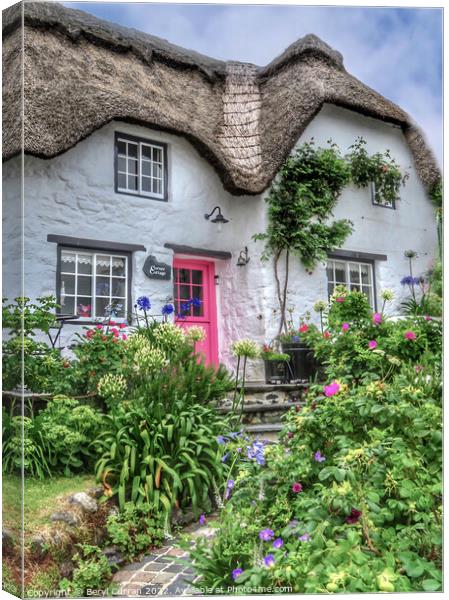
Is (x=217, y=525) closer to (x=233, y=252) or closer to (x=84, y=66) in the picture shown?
(x=233, y=252)

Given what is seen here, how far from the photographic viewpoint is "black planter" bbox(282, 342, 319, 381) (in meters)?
3.23

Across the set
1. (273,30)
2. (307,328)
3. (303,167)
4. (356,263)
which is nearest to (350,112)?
(303,167)

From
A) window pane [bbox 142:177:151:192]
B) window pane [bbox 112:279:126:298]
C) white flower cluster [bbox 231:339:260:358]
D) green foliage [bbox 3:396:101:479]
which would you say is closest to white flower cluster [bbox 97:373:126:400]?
green foliage [bbox 3:396:101:479]

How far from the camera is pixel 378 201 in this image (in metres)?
3.46

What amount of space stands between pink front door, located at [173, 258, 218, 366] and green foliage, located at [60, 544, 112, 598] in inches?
49.4

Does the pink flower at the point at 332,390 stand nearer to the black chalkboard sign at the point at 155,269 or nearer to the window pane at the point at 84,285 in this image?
the black chalkboard sign at the point at 155,269

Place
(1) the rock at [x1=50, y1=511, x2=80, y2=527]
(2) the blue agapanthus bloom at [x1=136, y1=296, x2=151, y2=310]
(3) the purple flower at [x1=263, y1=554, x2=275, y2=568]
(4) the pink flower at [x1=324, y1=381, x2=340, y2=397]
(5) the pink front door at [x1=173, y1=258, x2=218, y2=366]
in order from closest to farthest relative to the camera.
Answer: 1. (3) the purple flower at [x1=263, y1=554, x2=275, y2=568]
2. (4) the pink flower at [x1=324, y1=381, x2=340, y2=397]
3. (1) the rock at [x1=50, y1=511, x2=80, y2=527]
4. (2) the blue agapanthus bloom at [x1=136, y1=296, x2=151, y2=310]
5. (5) the pink front door at [x1=173, y1=258, x2=218, y2=366]

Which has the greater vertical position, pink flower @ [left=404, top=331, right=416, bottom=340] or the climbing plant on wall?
the climbing plant on wall

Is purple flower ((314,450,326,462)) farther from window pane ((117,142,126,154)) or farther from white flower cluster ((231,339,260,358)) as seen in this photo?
window pane ((117,142,126,154))

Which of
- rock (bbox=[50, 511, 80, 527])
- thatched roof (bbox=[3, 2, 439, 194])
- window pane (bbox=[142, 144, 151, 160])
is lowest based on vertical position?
rock (bbox=[50, 511, 80, 527])

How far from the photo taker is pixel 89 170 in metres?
3.12

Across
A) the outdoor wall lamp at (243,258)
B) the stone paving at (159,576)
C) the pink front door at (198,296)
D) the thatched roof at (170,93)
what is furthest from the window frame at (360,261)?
the stone paving at (159,576)

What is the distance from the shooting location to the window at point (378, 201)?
3434 mm

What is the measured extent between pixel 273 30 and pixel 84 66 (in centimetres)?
127
